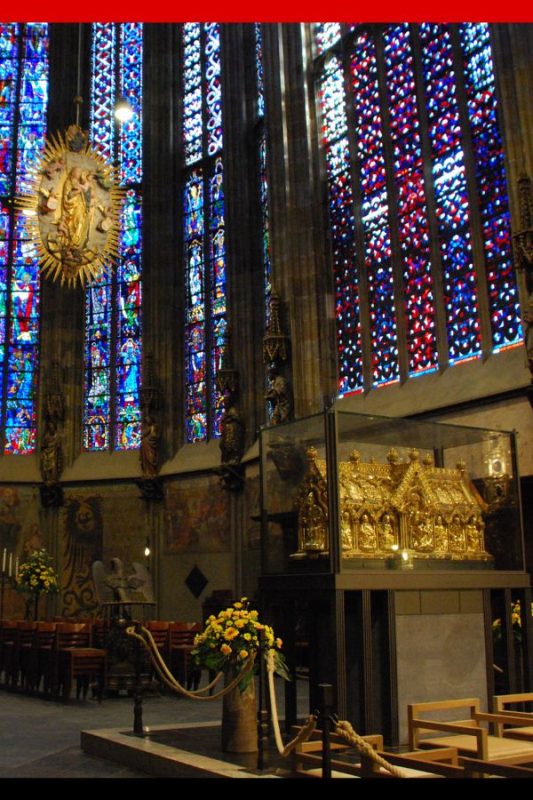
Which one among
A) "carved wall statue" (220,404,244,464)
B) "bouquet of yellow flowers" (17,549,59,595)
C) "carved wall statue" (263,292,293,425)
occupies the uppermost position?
"carved wall statue" (263,292,293,425)

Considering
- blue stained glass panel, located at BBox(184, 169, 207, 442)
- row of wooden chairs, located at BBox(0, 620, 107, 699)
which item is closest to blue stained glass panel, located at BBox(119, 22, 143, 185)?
blue stained glass panel, located at BBox(184, 169, 207, 442)

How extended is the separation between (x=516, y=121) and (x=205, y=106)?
12549mm

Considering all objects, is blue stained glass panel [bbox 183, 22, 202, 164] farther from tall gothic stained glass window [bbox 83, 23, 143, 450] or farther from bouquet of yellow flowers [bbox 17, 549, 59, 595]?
bouquet of yellow flowers [bbox 17, 549, 59, 595]

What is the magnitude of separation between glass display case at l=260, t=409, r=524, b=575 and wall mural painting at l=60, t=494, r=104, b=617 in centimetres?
1512

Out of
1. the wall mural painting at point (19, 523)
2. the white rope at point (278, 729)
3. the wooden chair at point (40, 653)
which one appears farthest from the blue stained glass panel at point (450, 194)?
the wall mural painting at point (19, 523)

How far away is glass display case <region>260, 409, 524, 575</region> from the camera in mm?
8312

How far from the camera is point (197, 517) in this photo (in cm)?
2227

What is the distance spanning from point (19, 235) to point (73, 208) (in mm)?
14333

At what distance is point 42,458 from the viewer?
24109mm

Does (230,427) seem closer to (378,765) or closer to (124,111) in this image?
(124,111)

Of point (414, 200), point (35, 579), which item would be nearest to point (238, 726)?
point (35, 579)

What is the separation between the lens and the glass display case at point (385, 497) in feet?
27.3

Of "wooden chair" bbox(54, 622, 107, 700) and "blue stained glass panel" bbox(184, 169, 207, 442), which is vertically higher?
"blue stained glass panel" bbox(184, 169, 207, 442)

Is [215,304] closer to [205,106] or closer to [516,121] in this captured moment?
[205,106]
